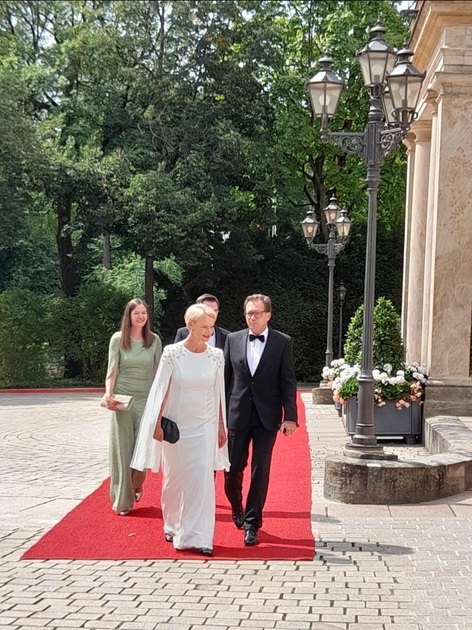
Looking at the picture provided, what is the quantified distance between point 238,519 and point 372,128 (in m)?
4.53

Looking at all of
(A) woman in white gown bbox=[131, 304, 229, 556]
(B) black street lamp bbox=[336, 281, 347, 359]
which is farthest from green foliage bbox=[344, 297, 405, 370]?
(B) black street lamp bbox=[336, 281, 347, 359]

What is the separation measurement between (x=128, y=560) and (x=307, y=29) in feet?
98.2

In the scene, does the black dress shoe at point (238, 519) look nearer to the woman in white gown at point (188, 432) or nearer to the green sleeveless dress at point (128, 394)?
the woman in white gown at point (188, 432)

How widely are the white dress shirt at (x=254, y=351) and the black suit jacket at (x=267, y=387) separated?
0.03m

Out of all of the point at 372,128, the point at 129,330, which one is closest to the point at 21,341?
the point at 129,330

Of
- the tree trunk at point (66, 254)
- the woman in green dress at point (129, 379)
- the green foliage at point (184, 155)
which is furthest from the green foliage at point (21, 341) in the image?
the woman in green dress at point (129, 379)

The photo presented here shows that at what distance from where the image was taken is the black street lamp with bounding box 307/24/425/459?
9383 millimetres

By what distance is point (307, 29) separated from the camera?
1320 inches

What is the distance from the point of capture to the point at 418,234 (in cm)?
1752

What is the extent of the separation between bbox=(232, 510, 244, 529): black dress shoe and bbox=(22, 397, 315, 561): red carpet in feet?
0.18

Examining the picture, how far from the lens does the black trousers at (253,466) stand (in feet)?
23.6

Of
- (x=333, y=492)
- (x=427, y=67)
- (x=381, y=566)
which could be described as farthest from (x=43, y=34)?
(x=381, y=566)

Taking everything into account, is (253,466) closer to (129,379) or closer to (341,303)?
(129,379)

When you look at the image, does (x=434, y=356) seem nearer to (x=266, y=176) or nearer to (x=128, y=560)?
(x=128, y=560)
